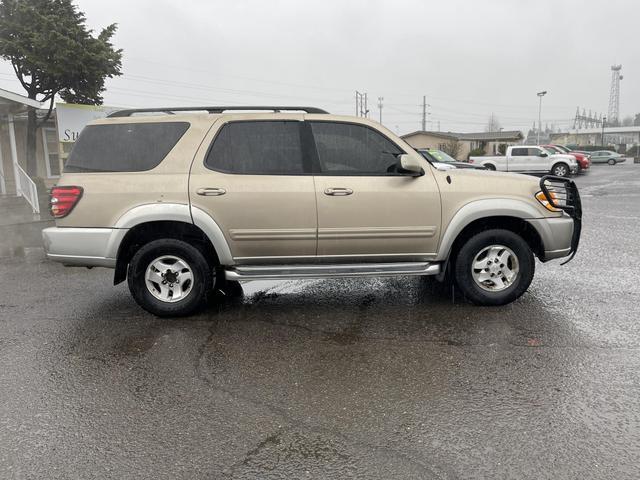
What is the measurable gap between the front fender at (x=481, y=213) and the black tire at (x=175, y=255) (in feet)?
7.50

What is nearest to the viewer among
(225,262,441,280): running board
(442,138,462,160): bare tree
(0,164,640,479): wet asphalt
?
(0,164,640,479): wet asphalt

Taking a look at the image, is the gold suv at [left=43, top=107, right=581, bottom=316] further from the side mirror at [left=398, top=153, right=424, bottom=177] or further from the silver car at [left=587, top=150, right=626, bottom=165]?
the silver car at [left=587, top=150, right=626, bottom=165]

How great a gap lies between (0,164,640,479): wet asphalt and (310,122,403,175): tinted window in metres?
1.42

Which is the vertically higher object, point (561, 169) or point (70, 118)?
point (70, 118)

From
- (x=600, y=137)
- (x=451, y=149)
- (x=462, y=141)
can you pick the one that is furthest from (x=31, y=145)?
(x=600, y=137)

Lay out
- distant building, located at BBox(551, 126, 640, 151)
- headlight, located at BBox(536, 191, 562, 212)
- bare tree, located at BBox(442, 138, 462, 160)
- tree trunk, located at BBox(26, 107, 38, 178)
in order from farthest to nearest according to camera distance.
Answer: distant building, located at BBox(551, 126, 640, 151) < bare tree, located at BBox(442, 138, 462, 160) < tree trunk, located at BBox(26, 107, 38, 178) < headlight, located at BBox(536, 191, 562, 212)

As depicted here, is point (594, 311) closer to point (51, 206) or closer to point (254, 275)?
point (254, 275)

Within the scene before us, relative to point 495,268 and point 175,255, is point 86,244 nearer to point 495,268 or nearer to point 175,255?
point 175,255

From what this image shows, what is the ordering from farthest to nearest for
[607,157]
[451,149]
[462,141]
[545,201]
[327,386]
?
[462,141], [451,149], [607,157], [545,201], [327,386]

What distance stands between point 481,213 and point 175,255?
296 centimetres

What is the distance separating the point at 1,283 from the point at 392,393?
5632 millimetres

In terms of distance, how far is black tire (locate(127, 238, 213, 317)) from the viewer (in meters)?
4.68

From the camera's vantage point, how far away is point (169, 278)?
15.6 ft

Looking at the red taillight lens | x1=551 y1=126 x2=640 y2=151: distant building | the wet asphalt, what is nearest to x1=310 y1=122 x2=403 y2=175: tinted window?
the wet asphalt
